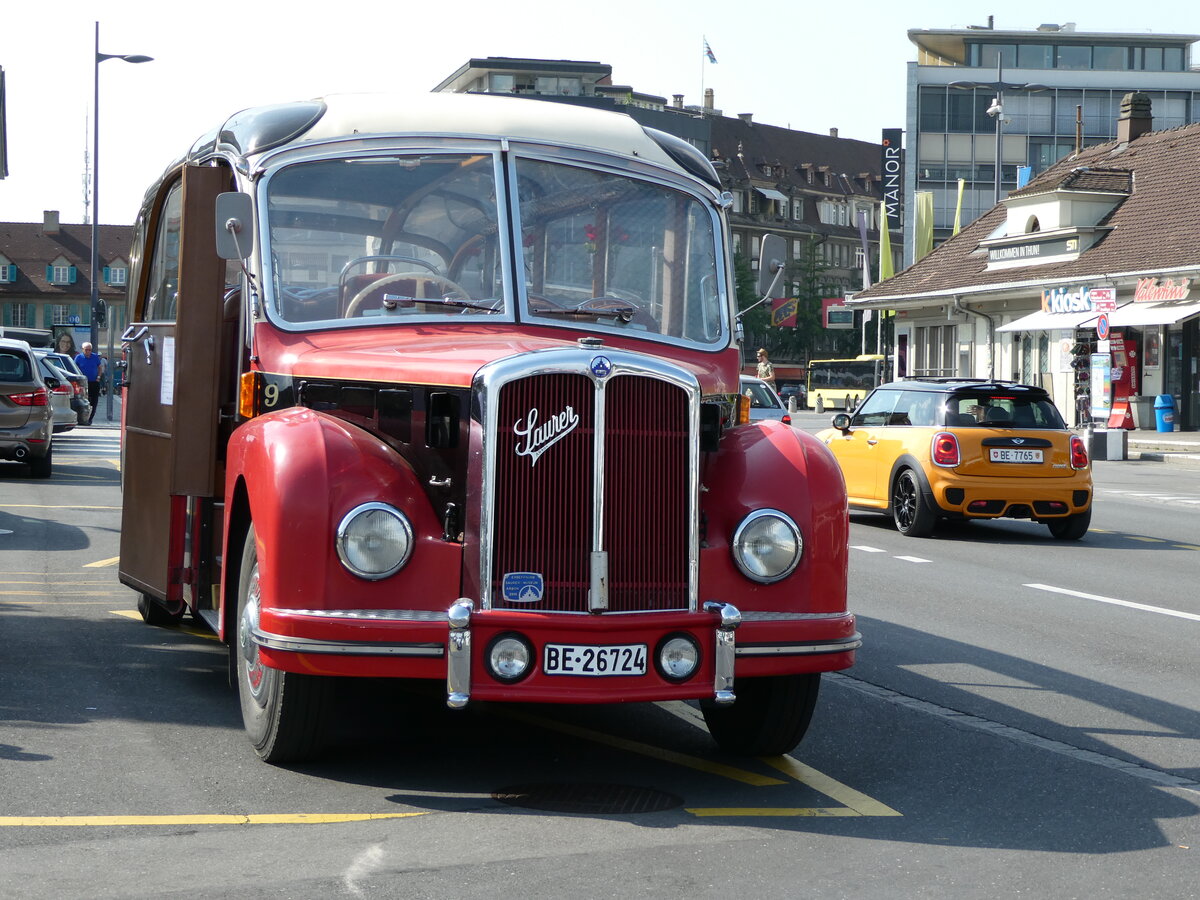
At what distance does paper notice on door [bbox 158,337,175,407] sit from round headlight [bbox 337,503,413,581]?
220 centimetres

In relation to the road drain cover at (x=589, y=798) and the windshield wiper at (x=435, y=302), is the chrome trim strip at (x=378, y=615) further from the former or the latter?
the windshield wiper at (x=435, y=302)

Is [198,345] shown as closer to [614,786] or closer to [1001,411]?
[614,786]

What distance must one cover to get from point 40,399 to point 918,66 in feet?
228

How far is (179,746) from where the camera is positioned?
6.66 m

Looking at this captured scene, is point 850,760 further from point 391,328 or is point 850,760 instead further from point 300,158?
point 300,158

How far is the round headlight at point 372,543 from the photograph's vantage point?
576 cm

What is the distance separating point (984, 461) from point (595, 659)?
11801 mm

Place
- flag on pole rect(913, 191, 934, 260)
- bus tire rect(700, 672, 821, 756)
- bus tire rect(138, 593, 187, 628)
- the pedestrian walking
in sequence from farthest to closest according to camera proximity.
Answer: flag on pole rect(913, 191, 934, 260) < the pedestrian walking < bus tire rect(138, 593, 187, 628) < bus tire rect(700, 672, 821, 756)

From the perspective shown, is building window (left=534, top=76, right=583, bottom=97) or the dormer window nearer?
building window (left=534, top=76, right=583, bottom=97)

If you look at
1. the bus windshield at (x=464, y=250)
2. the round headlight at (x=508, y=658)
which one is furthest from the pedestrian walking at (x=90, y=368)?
the round headlight at (x=508, y=658)

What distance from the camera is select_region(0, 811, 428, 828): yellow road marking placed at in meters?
5.48

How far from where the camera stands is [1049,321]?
143 feet

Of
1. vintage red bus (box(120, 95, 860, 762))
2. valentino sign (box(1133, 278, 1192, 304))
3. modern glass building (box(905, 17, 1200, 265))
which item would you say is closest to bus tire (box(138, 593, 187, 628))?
vintage red bus (box(120, 95, 860, 762))

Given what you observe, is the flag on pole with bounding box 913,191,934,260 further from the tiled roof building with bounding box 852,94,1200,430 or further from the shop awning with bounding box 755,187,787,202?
the shop awning with bounding box 755,187,787,202
